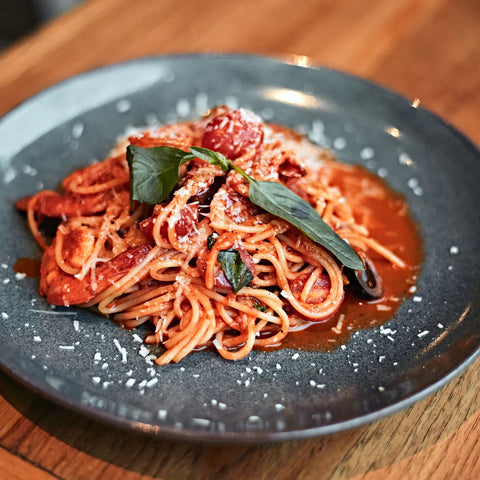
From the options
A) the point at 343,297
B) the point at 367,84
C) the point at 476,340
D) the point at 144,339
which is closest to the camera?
the point at 476,340

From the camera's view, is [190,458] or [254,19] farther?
[254,19]

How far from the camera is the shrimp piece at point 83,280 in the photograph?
3379 millimetres

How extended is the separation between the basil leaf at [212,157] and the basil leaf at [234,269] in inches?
17.8

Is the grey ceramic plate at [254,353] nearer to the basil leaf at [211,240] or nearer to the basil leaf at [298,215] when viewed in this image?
the basil leaf at [298,215]

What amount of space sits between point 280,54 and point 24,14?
4.34 m

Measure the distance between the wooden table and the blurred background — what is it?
2718 millimetres

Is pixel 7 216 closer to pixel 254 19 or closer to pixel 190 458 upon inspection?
pixel 190 458

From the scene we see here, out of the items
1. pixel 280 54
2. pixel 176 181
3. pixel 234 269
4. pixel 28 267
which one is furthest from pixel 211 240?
pixel 280 54

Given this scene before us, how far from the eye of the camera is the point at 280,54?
5.77 m

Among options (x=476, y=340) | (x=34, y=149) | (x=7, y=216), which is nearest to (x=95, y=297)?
(x=7, y=216)

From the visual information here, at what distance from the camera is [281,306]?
139 inches

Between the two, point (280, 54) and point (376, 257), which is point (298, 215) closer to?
point (376, 257)

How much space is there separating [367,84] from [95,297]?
2.55 meters

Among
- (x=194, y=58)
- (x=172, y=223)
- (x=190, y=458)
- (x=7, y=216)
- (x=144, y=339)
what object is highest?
(x=194, y=58)
